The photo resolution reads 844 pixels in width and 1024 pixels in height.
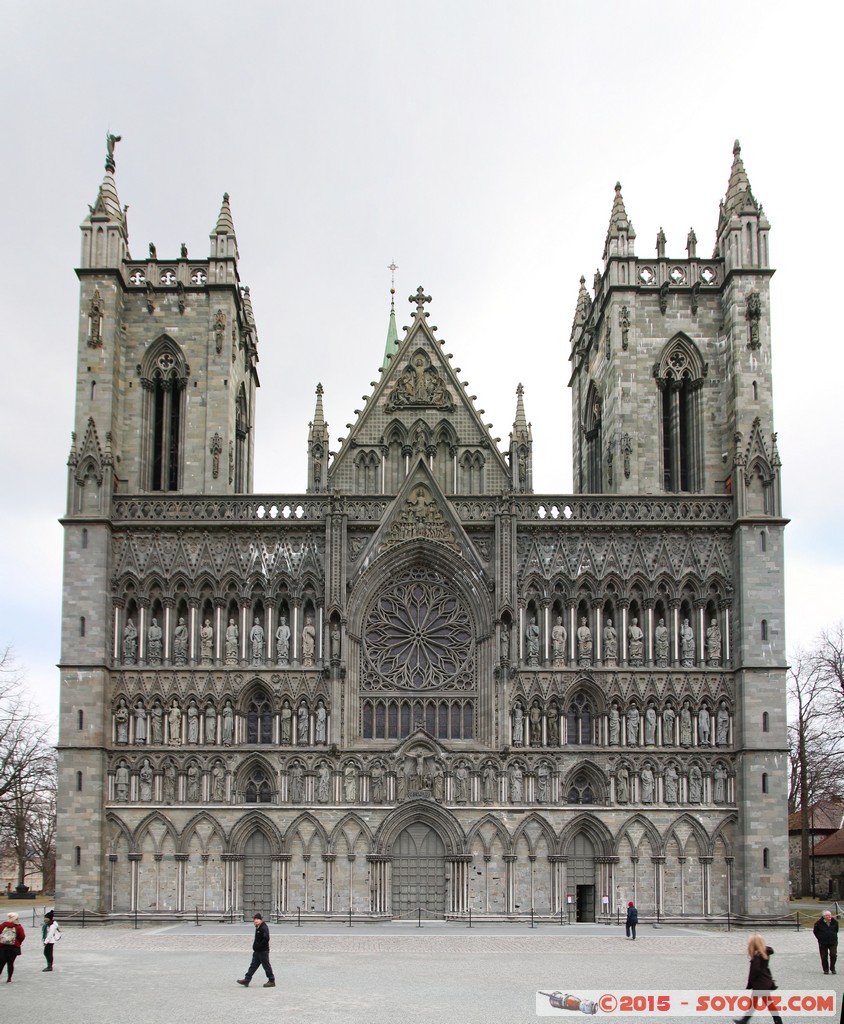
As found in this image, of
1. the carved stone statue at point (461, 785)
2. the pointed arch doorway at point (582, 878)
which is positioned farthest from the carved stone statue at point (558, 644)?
the pointed arch doorway at point (582, 878)

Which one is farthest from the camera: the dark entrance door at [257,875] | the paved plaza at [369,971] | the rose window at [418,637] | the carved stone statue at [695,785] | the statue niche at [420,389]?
the statue niche at [420,389]

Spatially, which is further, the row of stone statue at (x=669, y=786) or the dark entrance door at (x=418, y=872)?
the row of stone statue at (x=669, y=786)

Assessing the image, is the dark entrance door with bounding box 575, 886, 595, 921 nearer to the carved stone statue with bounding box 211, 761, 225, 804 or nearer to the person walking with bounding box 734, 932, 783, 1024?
the carved stone statue with bounding box 211, 761, 225, 804

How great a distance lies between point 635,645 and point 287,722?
41.0 feet

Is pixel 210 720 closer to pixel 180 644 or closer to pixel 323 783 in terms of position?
pixel 180 644

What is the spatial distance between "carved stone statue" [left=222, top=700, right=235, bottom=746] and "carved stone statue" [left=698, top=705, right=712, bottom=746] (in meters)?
16.2

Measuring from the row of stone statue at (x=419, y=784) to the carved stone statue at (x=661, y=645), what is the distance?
3.58 metres

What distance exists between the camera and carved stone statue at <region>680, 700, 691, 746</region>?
4672 centimetres

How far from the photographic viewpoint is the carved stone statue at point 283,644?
155 ft

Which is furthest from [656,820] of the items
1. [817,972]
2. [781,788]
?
[817,972]

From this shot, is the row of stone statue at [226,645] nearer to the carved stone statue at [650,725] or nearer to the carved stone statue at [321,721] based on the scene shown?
the carved stone statue at [321,721]

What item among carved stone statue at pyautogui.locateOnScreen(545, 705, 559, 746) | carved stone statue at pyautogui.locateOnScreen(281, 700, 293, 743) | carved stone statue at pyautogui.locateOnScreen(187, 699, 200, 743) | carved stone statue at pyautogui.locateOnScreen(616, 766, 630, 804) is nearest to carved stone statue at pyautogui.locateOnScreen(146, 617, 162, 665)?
carved stone statue at pyautogui.locateOnScreen(187, 699, 200, 743)

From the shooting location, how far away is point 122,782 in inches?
1827

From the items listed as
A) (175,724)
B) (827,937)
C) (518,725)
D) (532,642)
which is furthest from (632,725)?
(827,937)
